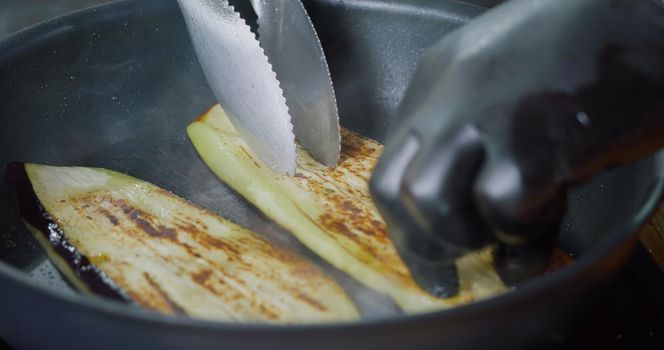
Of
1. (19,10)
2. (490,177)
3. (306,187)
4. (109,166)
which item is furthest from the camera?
(19,10)

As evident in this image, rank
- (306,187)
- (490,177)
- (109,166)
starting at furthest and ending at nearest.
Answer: (109,166)
(306,187)
(490,177)

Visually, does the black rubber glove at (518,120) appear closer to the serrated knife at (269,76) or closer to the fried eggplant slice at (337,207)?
the fried eggplant slice at (337,207)

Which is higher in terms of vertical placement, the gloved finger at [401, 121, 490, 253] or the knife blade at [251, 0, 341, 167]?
the gloved finger at [401, 121, 490, 253]

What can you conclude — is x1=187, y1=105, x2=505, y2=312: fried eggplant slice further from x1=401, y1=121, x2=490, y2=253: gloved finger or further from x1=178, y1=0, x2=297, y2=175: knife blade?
x1=401, y1=121, x2=490, y2=253: gloved finger

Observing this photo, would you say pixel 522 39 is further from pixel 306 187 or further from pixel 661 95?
pixel 306 187

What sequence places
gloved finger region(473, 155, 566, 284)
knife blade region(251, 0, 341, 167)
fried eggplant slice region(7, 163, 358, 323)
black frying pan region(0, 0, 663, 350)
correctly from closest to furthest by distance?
1. gloved finger region(473, 155, 566, 284)
2. fried eggplant slice region(7, 163, 358, 323)
3. black frying pan region(0, 0, 663, 350)
4. knife blade region(251, 0, 341, 167)

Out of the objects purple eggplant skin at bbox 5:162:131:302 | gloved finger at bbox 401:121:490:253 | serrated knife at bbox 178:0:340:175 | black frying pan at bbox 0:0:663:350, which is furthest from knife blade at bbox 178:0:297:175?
gloved finger at bbox 401:121:490:253

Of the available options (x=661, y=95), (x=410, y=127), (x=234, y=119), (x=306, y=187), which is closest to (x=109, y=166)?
(x=234, y=119)
